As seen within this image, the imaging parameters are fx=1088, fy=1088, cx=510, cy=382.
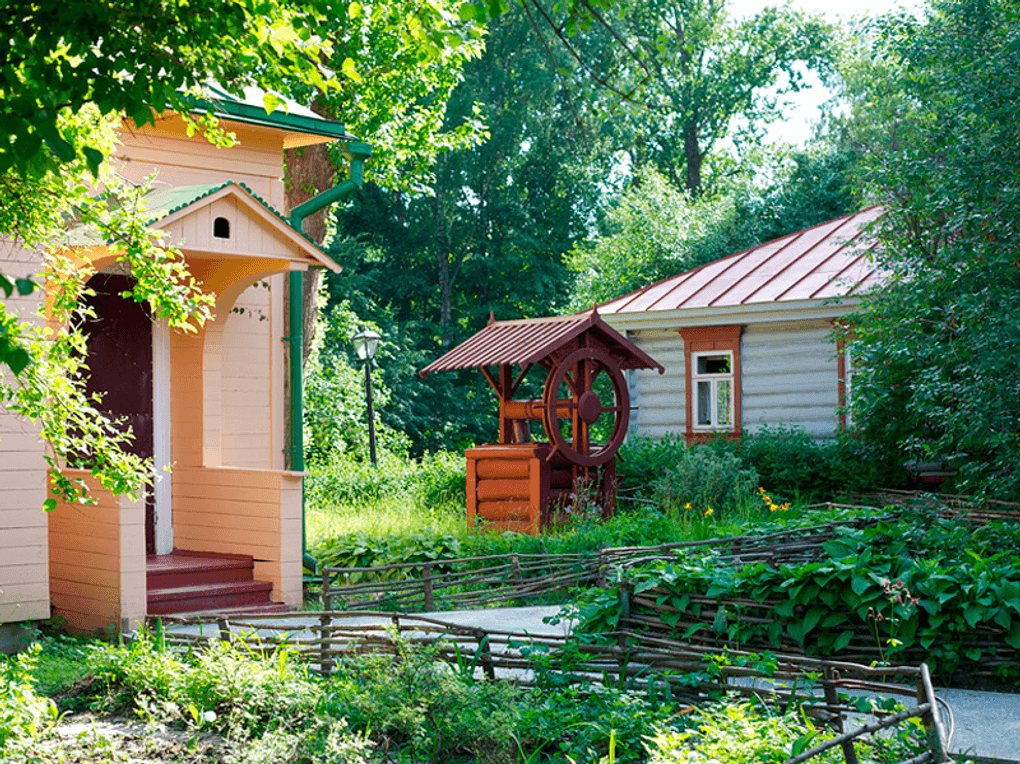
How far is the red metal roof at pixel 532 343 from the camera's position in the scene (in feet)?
46.9

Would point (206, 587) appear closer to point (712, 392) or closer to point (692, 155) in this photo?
point (712, 392)

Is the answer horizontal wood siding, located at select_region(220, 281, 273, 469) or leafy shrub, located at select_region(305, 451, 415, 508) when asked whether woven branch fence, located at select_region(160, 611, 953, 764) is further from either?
leafy shrub, located at select_region(305, 451, 415, 508)

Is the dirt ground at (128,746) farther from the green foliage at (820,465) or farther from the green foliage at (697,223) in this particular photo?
the green foliage at (697,223)

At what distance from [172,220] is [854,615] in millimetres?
6102

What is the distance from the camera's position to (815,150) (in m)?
34.4

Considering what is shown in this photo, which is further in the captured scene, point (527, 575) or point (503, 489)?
point (503, 489)

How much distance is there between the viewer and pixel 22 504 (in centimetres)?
867

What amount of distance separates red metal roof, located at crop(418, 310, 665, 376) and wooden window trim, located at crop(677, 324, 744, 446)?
10.9ft

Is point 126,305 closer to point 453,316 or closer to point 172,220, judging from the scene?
point 172,220

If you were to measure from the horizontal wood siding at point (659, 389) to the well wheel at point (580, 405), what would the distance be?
414 cm

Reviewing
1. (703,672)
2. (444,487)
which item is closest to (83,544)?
(703,672)

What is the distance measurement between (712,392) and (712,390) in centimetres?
3

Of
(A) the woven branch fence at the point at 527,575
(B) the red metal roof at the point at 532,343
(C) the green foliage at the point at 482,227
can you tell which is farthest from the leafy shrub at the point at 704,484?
(C) the green foliage at the point at 482,227

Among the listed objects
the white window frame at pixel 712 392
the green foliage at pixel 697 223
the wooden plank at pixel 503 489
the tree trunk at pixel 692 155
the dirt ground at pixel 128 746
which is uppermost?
the tree trunk at pixel 692 155
